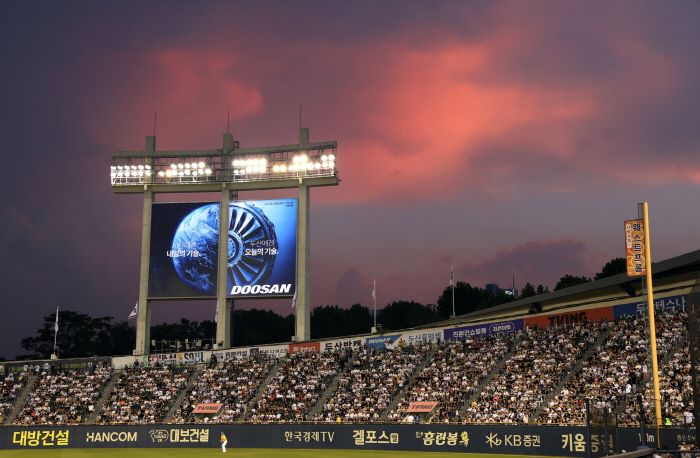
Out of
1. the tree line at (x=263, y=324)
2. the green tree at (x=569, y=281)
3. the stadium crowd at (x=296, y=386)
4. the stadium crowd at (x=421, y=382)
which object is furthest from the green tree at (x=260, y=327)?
the stadium crowd at (x=296, y=386)

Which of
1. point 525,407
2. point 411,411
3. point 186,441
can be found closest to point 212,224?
point 186,441

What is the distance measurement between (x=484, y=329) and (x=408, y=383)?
7600mm

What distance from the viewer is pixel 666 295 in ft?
142

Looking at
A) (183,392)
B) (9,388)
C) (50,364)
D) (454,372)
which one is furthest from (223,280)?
(454,372)

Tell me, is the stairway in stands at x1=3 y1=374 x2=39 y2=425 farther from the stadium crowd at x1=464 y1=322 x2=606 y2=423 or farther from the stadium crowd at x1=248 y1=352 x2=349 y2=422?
the stadium crowd at x1=464 y1=322 x2=606 y2=423

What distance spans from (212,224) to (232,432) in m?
18.7

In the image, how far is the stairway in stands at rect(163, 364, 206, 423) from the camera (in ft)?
174

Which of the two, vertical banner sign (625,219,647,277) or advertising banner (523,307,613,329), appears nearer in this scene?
vertical banner sign (625,219,647,277)

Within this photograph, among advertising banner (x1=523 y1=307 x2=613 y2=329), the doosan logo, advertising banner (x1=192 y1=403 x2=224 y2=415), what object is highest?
the doosan logo

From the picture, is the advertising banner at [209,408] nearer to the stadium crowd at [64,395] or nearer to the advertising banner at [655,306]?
the stadium crowd at [64,395]

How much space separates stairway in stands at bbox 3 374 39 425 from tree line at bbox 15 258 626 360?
191ft

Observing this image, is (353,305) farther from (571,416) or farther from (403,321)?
(571,416)

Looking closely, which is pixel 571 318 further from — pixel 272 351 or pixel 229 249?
pixel 229 249

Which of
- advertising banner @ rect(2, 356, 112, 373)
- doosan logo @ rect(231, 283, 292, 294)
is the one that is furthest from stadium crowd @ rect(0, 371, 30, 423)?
doosan logo @ rect(231, 283, 292, 294)
